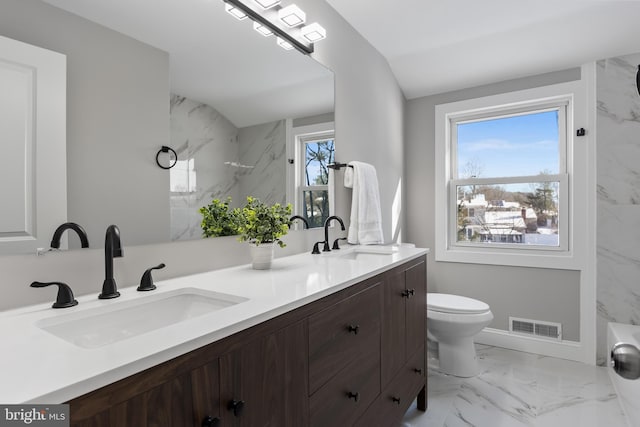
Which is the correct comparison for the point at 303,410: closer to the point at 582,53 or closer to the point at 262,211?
the point at 262,211

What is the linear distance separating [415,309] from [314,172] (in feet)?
3.10

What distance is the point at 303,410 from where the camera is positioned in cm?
95

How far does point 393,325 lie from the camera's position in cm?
153

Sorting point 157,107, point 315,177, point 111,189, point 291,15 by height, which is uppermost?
point 291,15

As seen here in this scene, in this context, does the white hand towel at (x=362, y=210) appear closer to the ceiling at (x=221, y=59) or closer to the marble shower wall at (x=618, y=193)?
the ceiling at (x=221, y=59)

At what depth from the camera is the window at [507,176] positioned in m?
2.63

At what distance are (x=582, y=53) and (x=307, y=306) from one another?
272 centimetres

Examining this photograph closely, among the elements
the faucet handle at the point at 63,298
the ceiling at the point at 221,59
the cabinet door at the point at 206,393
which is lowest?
the cabinet door at the point at 206,393

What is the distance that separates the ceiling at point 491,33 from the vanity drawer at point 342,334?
185cm

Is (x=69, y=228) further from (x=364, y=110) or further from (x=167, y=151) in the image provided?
(x=364, y=110)

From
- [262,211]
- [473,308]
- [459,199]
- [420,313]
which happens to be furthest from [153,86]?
[459,199]

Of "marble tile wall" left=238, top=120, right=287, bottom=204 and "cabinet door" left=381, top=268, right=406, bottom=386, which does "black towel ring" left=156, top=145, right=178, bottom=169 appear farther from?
"cabinet door" left=381, top=268, right=406, bottom=386

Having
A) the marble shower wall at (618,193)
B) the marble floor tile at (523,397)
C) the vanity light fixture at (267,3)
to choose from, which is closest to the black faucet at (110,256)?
the vanity light fixture at (267,3)

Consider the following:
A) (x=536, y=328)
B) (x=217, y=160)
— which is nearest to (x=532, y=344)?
(x=536, y=328)
